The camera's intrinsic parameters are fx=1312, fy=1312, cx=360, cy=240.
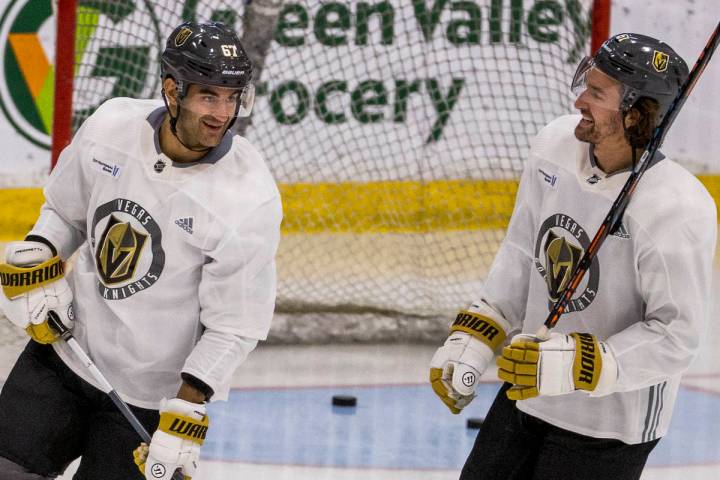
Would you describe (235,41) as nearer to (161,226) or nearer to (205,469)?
(161,226)

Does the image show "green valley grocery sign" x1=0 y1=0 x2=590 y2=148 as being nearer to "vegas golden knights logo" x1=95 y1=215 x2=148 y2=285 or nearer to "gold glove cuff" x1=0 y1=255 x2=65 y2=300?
"gold glove cuff" x1=0 y1=255 x2=65 y2=300

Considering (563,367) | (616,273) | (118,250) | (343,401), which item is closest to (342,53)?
(343,401)

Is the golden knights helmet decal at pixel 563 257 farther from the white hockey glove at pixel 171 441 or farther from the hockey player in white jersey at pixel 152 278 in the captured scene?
the white hockey glove at pixel 171 441

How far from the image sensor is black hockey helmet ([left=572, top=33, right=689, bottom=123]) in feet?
7.82

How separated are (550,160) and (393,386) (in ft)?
7.25

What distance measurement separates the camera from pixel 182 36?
249 centimetres

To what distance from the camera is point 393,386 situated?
463 cm

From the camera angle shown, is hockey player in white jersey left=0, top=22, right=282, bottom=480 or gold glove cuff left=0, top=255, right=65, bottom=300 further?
gold glove cuff left=0, top=255, right=65, bottom=300

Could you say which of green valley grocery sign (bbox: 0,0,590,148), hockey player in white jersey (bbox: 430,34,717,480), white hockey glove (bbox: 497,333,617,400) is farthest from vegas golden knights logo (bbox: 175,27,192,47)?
green valley grocery sign (bbox: 0,0,590,148)

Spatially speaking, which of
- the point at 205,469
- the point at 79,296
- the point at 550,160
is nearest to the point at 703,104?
the point at 205,469

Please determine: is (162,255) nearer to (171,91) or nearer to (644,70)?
(171,91)

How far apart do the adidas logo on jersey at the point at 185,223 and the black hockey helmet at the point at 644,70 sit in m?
0.82

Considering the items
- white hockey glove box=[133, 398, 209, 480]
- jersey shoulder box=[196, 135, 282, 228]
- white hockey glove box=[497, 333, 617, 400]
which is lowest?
white hockey glove box=[133, 398, 209, 480]

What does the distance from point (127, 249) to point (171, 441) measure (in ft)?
1.21
